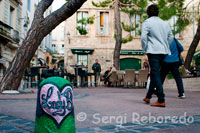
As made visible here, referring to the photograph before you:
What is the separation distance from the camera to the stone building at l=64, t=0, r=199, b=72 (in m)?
25.7

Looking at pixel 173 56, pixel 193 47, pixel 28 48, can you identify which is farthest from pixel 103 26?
pixel 173 56

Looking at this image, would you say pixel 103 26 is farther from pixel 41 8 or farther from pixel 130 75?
pixel 41 8

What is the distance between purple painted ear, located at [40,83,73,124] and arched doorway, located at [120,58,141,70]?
2367 cm

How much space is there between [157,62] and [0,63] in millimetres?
20672

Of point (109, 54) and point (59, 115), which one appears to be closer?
point (59, 115)

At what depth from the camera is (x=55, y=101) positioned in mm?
2152

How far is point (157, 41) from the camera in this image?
511cm

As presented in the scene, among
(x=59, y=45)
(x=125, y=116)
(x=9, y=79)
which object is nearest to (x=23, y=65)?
(x=9, y=79)

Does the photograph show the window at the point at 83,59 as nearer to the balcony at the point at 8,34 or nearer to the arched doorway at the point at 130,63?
the arched doorway at the point at 130,63

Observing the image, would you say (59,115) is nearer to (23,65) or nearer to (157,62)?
(157,62)

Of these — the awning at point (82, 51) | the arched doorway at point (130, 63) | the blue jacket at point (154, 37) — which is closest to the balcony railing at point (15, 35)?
the awning at point (82, 51)

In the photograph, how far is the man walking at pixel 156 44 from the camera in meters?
4.96

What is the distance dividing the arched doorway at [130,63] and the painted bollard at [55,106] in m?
23.6

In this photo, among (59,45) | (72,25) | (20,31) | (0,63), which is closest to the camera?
(0,63)
